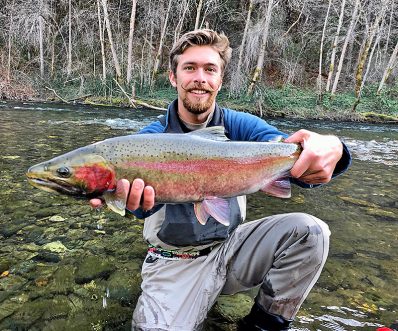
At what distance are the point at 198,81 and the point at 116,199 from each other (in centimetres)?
119

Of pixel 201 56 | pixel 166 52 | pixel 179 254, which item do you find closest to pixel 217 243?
pixel 179 254

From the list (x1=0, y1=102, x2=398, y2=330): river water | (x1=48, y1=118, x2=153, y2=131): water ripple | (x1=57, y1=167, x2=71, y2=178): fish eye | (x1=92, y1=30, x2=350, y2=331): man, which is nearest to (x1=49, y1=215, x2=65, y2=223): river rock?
(x1=0, y1=102, x2=398, y2=330): river water

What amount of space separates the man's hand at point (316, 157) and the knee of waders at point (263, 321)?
942 mm

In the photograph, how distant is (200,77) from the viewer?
2.96m

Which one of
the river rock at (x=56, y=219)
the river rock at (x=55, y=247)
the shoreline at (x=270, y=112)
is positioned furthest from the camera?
the shoreline at (x=270, y=112)

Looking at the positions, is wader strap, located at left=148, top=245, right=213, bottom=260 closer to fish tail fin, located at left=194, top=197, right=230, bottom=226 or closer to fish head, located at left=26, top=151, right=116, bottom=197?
fish tail fin, located at left=194, top=197, right=230, bottom=226

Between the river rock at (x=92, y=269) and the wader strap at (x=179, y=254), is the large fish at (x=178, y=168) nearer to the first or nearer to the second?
the wader strap at (x=179, y=254)

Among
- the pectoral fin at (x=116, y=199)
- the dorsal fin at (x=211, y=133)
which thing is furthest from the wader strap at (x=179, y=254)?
the dorsal fin at (x=211, y=133)

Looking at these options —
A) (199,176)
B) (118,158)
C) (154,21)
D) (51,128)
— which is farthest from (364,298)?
(154,21)

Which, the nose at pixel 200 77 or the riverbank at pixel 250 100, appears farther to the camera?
the riverbank at pixel 250 100

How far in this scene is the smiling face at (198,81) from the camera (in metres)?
2.94

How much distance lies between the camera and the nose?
2939 millimetres

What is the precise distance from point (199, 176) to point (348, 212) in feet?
12.6

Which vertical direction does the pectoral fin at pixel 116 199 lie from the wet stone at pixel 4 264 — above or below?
above
